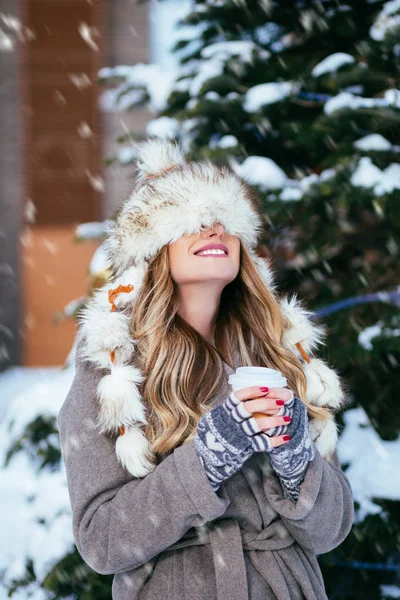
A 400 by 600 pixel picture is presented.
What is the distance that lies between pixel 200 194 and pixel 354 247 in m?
2.12

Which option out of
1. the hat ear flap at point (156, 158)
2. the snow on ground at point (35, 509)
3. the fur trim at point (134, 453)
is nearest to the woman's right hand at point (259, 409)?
the fur trim at point (134, 453)

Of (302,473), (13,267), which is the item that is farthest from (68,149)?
(302,473)

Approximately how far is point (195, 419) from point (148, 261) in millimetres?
530

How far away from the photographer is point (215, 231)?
6.41 ft

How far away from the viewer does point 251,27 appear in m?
3.79

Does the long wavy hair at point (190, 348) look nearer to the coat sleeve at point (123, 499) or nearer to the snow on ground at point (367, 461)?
the coat sleeve at point (123, 499)

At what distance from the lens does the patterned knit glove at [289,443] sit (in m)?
1.53

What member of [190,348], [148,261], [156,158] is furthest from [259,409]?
[156,158]

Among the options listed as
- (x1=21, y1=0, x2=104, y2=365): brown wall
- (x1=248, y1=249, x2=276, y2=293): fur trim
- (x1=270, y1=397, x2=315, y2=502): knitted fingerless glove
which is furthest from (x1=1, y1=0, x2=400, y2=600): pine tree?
(x1=21, y1=0, x2=104, y2=365): brown wall

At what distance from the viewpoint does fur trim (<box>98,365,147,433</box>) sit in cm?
172

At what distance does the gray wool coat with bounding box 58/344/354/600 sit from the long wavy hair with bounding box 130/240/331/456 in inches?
6.0

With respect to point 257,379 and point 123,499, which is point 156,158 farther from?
point 123,499

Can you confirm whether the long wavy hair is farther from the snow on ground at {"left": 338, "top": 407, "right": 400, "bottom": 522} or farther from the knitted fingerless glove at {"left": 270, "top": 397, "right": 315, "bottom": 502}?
the snow on ground at {"left": 338, "top": 407, "right": 400, "bottom": 522}

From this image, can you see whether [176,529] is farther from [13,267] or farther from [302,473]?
[13,267]
